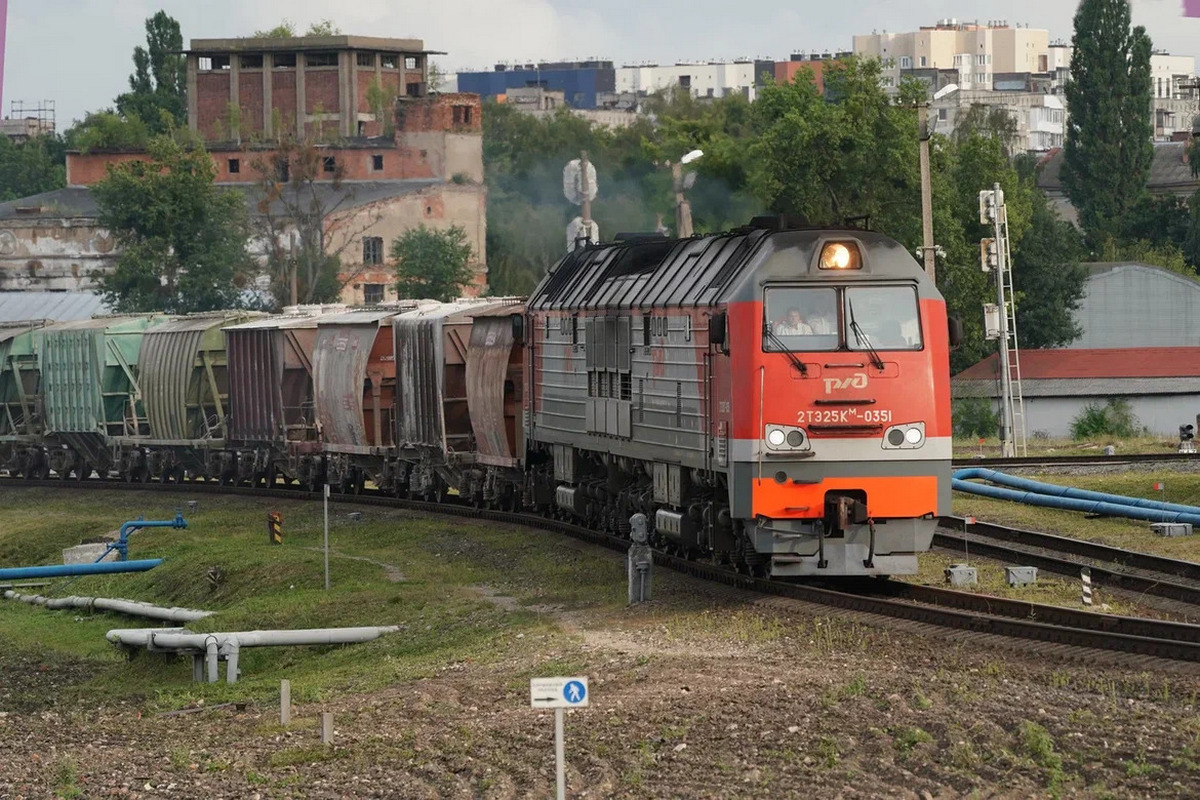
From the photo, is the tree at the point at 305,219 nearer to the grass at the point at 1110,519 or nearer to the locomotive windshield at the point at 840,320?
the grass at the point at 1110,519

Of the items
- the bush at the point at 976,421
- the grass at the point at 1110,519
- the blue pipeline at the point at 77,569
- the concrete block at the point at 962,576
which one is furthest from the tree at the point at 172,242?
the concrete block at the point at 962,576

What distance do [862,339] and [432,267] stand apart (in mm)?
68694

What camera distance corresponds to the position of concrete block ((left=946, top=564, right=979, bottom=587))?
21.8m

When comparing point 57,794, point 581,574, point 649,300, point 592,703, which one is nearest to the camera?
point 57,794

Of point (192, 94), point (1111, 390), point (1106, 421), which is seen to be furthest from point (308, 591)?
point (192, 94)

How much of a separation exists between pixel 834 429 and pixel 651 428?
4222mm

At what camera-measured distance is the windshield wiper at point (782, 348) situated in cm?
1936

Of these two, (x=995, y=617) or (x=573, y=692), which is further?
(x=995, y=617)

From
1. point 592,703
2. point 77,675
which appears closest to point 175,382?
point 77,675

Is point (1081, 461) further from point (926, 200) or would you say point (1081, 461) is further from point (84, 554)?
point (84, 554)

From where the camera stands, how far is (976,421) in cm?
6606

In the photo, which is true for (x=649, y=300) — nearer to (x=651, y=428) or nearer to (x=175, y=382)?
(x=651, y=428)

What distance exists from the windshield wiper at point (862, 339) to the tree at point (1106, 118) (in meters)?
82.8

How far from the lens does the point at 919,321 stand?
64.6 feet
